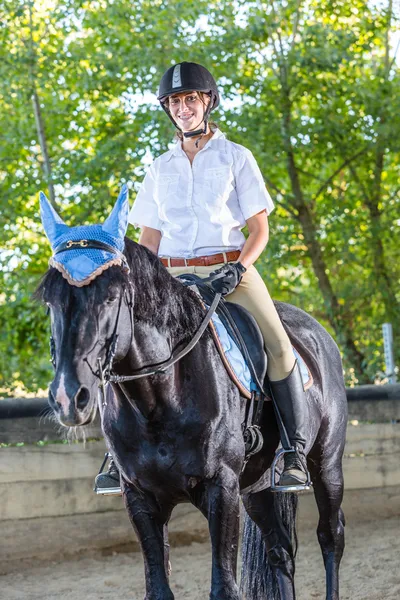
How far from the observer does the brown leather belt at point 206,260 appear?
3652mm

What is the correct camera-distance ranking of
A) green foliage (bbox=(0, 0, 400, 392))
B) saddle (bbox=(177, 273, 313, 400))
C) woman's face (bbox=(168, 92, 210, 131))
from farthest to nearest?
green foliage (bbox=(0, 0, 400, 392)) → woman's face (bbox=(168, 92, 210, 131)) → saddle (bbox=(177, 273, 313, 400))

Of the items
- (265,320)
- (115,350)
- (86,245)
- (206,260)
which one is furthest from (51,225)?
(265,320)

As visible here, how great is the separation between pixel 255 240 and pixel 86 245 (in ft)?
3.57

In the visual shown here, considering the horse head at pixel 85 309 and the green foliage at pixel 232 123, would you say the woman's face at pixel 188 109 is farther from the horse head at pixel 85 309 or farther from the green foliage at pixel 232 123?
the green foliage at pixel 232 123

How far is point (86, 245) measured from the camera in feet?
8.95

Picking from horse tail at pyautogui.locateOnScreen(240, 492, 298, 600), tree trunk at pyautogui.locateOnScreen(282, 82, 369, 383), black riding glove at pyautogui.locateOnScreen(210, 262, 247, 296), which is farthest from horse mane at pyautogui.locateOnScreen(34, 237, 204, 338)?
tree trunk at pyautogui.locateOnScreen(282, 82, 369, 383)

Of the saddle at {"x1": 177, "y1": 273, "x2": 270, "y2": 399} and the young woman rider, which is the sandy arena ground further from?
the saddle at {"x1": 177, "y1": 273, "x2": 270, "y2": 399}

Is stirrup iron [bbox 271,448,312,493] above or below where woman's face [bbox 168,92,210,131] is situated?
below

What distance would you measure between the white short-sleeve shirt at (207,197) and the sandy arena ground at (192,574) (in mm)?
2362

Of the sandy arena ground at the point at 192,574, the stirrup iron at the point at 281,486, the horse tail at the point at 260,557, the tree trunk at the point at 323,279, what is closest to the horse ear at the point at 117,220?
the stirrup iron at the point at 281,486

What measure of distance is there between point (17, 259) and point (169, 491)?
6.16m

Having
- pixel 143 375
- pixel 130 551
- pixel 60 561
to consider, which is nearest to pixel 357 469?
pixel 130 551

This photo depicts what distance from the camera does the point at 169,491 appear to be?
3.16 m

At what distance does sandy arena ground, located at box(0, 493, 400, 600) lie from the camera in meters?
5.09
